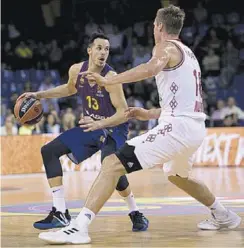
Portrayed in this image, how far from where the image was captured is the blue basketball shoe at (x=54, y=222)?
22.6ft

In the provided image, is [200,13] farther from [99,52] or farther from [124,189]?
[124,189]

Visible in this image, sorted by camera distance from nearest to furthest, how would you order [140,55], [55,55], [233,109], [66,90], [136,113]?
[136,113] → [66,90] → [233,109] → [140,55] → [55,55]

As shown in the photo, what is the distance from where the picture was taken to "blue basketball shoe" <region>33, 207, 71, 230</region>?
689 centimetres

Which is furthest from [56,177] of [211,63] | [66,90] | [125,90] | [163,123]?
[211,63]

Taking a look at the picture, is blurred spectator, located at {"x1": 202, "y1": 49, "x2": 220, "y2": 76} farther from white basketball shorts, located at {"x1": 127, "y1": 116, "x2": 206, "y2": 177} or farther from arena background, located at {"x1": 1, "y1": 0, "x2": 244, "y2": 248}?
white basketball shorts, located at {"x1": 127, "y1": 116, "x2": 206, "y2": 177}

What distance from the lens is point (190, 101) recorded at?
6258mm

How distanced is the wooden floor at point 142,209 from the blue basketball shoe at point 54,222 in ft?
0.35

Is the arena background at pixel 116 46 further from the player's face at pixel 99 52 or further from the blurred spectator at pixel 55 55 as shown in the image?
the player's face at pixel 99 52

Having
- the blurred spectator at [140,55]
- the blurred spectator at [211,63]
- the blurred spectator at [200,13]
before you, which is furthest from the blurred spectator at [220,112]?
the blurred spectator at [200,13]

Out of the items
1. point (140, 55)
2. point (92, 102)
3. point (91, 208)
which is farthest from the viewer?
point (140, 55)

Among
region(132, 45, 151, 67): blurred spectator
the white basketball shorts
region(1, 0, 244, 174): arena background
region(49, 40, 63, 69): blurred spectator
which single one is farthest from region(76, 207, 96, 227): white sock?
region(49, 40, 63, 69): blurred spectator

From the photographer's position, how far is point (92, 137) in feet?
24.0

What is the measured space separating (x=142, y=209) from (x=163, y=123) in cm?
281

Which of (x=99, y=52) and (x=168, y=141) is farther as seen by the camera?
(x=99, y=52)
